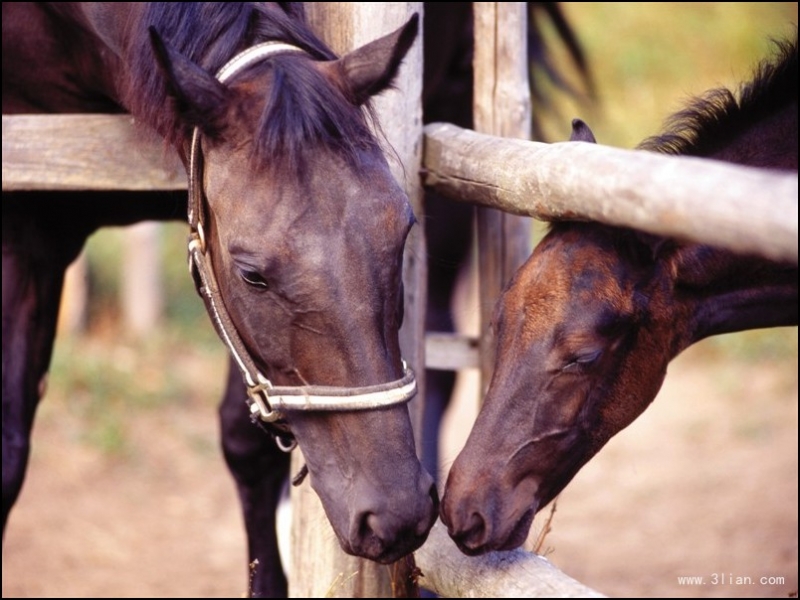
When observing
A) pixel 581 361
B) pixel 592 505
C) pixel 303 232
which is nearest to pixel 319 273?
pixel 303 232

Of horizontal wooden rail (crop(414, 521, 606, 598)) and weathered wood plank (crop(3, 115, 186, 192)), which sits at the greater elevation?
weathered wood plank (crop(3, 115, 186, 192))

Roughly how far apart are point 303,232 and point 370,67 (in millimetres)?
418

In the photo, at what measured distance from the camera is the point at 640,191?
148 cm

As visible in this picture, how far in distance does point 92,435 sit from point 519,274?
379 cm

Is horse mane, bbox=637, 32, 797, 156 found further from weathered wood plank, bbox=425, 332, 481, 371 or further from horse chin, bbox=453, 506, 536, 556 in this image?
weathered wood plank, bbox=425, 332, 481, 371

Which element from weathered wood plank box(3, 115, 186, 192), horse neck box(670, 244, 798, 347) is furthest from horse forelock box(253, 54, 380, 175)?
weathered wood plank box(3, 115, 186, 192)

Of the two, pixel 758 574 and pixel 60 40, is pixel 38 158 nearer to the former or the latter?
pixel 60 40

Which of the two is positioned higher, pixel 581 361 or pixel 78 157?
pixel 78 157

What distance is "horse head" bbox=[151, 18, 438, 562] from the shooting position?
1.82 meters

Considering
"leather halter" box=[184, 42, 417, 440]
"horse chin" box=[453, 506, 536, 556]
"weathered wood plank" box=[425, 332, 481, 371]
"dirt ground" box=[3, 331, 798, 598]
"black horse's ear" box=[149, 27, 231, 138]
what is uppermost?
"black horse's ear" box=[149, 27, 231, 138]

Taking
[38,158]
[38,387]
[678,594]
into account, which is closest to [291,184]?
[38,158]

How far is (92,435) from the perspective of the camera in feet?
17.1

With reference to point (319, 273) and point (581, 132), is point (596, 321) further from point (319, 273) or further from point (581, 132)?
point (319, 273)

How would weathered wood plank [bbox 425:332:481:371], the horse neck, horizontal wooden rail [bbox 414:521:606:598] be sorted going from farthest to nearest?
weathered wood plank [bbox 425:332:481:371] < the horse neck < horizontal wooden rail [bbox 414:521:606:598]
